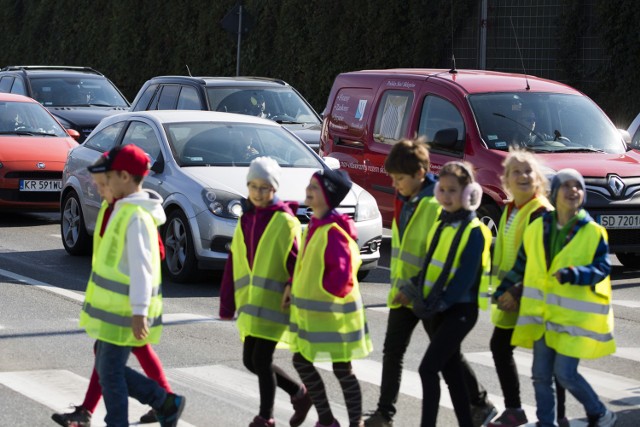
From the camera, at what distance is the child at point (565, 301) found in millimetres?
6250

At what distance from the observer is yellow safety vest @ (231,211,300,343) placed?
6.43 metres

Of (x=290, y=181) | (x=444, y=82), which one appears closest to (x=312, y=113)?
(x=444, y=82)

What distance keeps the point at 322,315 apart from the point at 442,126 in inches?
274

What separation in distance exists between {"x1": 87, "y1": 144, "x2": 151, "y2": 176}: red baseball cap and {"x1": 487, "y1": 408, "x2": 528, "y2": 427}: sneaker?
2.18 meters

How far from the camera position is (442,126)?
12938 mm

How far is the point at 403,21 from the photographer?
946 inches

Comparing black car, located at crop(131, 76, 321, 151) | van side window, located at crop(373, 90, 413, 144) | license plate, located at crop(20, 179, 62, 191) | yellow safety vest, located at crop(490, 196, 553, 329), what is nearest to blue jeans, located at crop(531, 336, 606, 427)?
yellow safety vest, located at crop(490, 196, 553, 329)

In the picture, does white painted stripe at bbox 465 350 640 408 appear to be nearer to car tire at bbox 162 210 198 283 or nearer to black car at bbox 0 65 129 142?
car tire at bbox 162 210 198 283

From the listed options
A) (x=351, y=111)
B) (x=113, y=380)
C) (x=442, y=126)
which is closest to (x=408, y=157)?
(x=113, y=380)

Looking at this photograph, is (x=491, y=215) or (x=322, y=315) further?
(x=491, y=215)

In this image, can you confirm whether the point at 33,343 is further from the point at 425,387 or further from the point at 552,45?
the point at 552,45

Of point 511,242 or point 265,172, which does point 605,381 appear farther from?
point 265,172

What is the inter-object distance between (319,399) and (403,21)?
18.3 m

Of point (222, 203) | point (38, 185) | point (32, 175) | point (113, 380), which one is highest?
point (113, 380)
